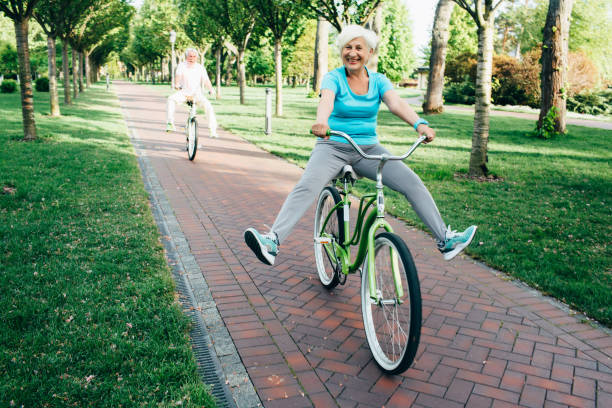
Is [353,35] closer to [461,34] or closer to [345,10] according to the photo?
[345,10]

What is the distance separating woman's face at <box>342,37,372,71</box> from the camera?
359cm

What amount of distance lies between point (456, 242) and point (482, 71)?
6367 millimetres

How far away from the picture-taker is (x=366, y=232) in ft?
11.3

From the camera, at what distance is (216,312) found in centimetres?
394

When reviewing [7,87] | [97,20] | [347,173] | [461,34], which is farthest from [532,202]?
[461,34]

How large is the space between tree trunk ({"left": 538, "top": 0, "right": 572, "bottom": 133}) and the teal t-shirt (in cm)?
1245

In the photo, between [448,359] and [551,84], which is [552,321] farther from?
[551,84]

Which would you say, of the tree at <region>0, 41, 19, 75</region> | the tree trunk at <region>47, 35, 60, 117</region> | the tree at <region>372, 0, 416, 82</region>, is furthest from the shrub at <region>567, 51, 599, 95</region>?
the tree at <region>0, 41, 19, 75</region>

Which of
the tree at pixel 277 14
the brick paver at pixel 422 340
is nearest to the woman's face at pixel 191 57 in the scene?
the brick paver at pixel 422 340

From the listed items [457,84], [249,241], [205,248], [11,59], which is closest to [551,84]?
[205,248]

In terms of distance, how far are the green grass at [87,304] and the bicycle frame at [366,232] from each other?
4.22 feet

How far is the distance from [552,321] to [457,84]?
1358 inches

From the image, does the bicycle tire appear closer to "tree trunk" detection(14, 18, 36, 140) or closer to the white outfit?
the white outfit

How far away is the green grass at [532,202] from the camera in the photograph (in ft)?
15.9
